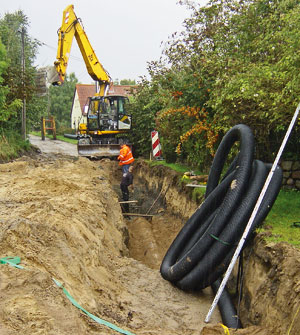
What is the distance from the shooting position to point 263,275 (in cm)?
458

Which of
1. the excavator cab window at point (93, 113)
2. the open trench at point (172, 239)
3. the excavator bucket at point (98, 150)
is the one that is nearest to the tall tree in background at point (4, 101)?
the excavator cab window at point (93, 113)

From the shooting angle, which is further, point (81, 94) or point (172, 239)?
point (81, 94)

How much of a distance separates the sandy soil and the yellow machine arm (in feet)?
27.8

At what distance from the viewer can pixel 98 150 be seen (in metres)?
16.6

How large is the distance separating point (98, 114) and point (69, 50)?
126 inches

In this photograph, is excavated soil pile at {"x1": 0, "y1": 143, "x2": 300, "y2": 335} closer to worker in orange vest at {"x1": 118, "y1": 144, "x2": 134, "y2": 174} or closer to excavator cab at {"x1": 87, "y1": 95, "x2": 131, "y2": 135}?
worker in orange vest at {"x1": 118, "y1": 144, "x2": 134, "y2": 174}

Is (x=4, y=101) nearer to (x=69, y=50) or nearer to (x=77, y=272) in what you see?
(x=69, y=50)

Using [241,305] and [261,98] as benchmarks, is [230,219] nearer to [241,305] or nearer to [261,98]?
[241,305]

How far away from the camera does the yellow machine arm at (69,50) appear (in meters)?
15.6

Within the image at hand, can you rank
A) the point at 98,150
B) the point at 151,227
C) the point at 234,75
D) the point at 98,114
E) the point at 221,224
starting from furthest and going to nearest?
1. the point at 98,114
2. the point at 98,150
3. the point at 151,227
4. the point at 234,75
5. the point at 221,224

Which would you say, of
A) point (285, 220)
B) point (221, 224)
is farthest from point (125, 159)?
point (221, 224)

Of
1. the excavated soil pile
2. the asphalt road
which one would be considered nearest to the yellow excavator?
the asphalt road

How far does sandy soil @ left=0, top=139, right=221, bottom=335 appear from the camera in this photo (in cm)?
285

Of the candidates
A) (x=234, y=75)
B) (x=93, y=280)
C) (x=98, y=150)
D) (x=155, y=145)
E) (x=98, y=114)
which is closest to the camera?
(x=93, y=280)
